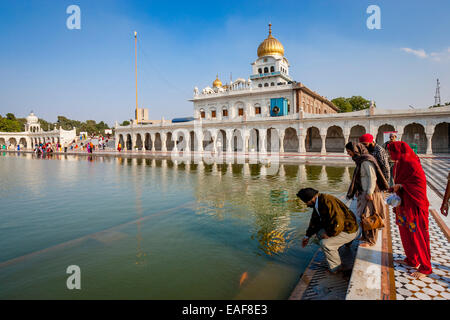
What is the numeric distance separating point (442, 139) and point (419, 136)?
1.83 metres

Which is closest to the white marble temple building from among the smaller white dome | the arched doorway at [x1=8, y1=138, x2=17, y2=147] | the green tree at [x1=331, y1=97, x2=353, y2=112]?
the green tree at [x1=331, y1=97, x2=353, y2=112]

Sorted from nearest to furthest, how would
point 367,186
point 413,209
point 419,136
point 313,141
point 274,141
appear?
point 413,209, point 367,186, point 419,136, point 274,141, point 313,141

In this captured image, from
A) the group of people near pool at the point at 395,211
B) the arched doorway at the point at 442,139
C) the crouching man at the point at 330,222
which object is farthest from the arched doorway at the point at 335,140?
the crouching man at the point at 330,222

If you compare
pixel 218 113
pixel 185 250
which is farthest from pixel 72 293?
pixel 218 113

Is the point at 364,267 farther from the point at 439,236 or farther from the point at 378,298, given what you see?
the point at 439,236

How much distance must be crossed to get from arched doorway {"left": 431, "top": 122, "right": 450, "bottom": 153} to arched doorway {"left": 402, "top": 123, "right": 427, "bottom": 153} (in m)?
0.81

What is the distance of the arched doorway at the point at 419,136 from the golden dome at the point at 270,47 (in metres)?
20.5

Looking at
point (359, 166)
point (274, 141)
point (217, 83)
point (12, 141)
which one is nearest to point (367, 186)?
point (359, 166)

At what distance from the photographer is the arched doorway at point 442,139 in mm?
24078

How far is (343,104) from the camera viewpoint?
57250mm

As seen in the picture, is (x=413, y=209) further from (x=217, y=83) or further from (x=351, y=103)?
(x=351, y=103)

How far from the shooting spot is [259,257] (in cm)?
412

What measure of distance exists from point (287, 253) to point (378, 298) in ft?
5.82

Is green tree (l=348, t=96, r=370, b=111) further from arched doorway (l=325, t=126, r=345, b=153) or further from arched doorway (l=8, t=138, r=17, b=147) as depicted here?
arched doorway (l=8, t=138, r=17, b=147)
